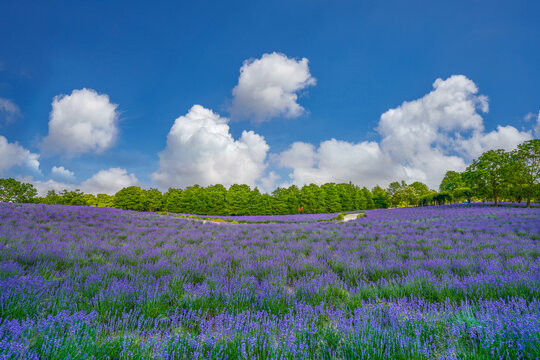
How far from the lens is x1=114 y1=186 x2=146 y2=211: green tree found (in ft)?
174

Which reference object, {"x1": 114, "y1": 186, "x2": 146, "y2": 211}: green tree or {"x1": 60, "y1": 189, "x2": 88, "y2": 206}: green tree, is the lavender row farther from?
{"x1": 60, "y1": 189, "x2": 88, "y2": 206}: green tree

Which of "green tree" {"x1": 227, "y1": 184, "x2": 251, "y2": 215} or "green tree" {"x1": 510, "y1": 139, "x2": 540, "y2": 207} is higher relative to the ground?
"green tree" {"x1": 510, "y1": 139, "x2": 540, "y2": 207}

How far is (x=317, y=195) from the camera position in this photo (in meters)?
44.4

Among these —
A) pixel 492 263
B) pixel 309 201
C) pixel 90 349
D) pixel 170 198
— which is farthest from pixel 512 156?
pixel 170 198

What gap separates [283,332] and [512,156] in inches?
1558

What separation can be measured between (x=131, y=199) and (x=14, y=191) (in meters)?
20.8

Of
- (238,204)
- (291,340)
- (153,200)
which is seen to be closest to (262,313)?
(291,340)

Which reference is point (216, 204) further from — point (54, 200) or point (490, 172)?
point (54, 200)

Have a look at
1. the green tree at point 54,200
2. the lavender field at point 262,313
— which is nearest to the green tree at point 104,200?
the green tree at point 54,200

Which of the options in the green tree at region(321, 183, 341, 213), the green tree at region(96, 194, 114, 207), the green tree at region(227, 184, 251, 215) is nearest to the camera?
the green tree at region(227, 184, 251, 215)

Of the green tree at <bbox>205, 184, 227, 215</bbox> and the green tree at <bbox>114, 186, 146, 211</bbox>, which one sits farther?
the green tree at <bbox>114, 186, 146, 211</bbox>

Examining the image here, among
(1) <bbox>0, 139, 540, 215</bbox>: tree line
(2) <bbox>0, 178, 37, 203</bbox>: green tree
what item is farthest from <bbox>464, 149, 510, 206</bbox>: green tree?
(2) <bbox>0, 178, 37, 203</bbox>: green tree

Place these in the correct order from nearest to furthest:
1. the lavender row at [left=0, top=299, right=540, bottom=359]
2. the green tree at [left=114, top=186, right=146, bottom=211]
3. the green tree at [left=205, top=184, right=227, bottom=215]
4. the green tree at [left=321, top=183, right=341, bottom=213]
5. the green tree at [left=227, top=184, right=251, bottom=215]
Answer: the lavender row at [left=0, top=299, right=540, bottom=359] → the green tree at [left=227, top=184, right=251, bottom=215] → the green tree at [left=205, top=184, right=227, bottom=215] → the green tree at [left=321, top=183, right=341, bottom=213] → the green tree at [left=114, top=186, right=146, bottom=211]

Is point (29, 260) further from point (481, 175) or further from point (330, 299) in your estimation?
point (481, 175)
